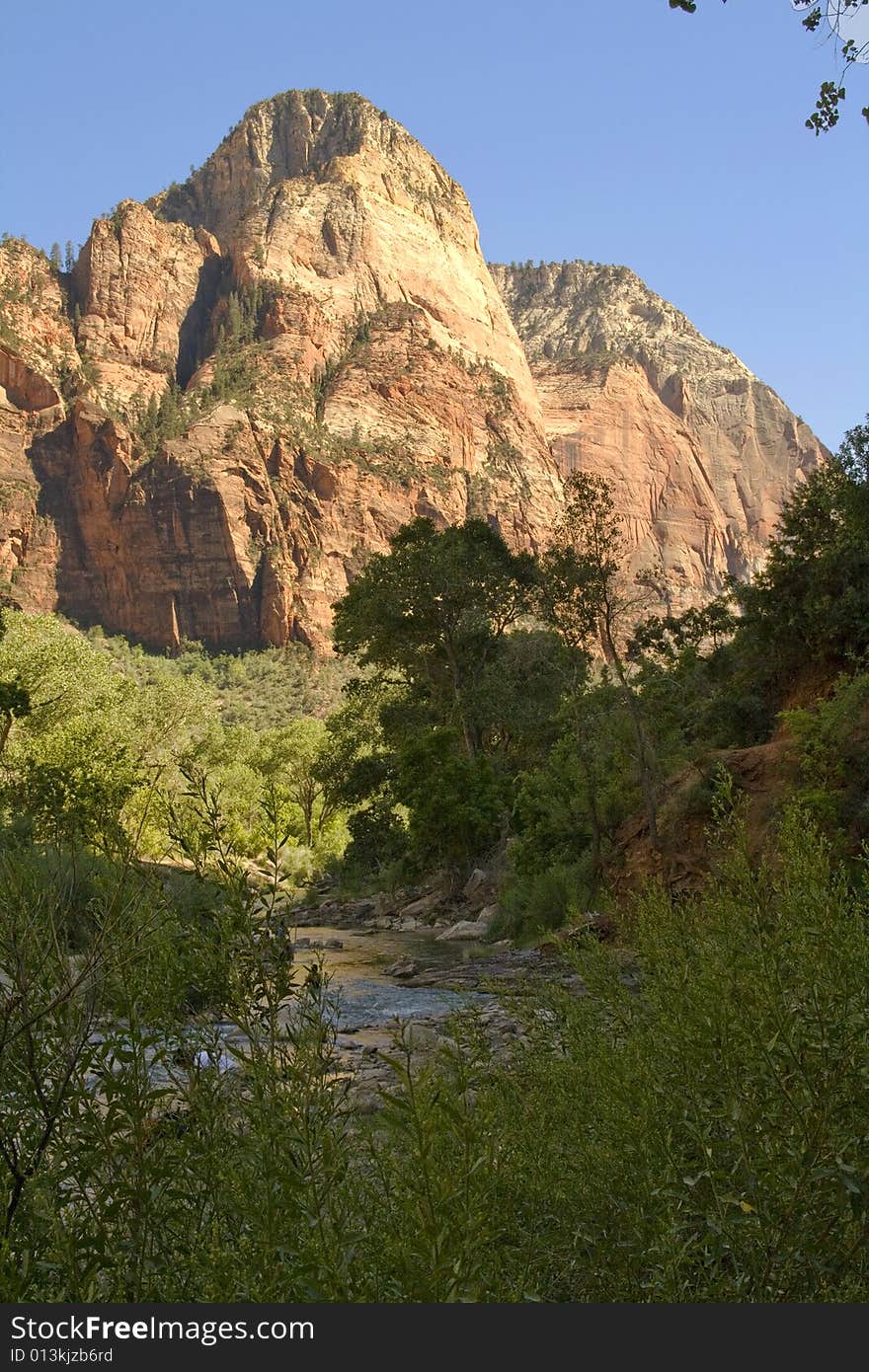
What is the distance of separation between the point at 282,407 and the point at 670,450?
82.5 metres

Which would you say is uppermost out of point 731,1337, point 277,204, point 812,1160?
point 277,204

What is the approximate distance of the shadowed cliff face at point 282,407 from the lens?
110938mm

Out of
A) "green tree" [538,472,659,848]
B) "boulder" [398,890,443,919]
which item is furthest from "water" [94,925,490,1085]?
"green tree" [538,472,659,848]

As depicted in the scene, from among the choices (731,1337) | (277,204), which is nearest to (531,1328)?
(731,1337)

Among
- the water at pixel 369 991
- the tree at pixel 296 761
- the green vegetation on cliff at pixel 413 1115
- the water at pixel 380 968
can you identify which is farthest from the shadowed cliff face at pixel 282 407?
the green vegetation on cliff at pixel 413 1115

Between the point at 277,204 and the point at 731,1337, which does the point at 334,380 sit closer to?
the point at 277,204

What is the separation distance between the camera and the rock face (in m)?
163

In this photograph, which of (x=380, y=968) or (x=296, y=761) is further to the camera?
(x=296, y=761)

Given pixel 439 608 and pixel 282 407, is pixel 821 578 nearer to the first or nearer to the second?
pixel 439 608

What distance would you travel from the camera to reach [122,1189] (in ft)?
7.69

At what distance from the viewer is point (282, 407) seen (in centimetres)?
11488

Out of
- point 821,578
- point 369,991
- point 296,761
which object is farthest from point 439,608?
point 296,761

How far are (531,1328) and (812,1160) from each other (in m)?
0.75

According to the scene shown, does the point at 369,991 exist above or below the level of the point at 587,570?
below
